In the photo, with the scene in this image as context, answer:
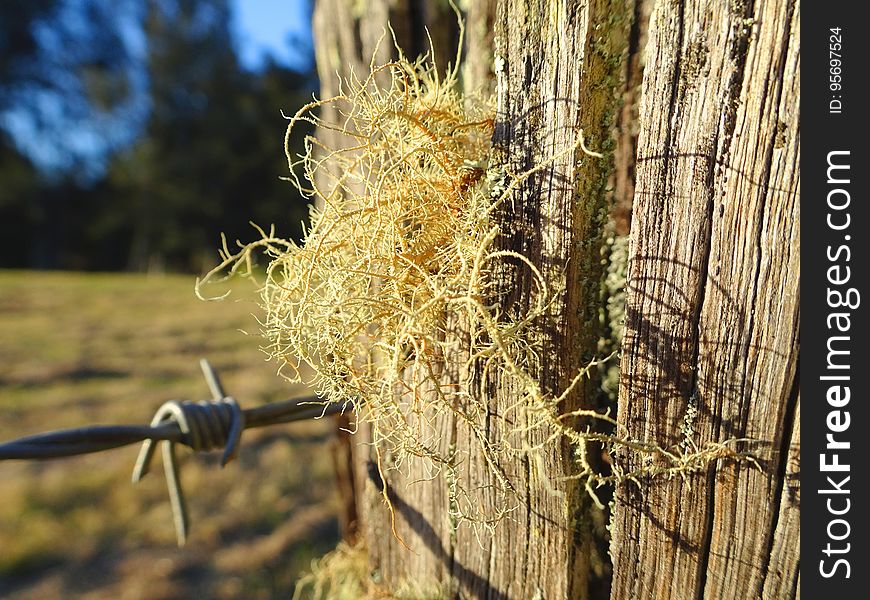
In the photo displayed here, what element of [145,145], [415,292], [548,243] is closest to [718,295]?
[548,243]

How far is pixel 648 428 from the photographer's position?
945 millimetres

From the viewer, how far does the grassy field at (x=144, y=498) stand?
3.32 meters

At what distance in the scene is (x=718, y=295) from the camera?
2.87ft

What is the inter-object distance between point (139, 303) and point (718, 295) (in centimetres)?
1168

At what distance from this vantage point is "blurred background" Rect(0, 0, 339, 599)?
11.5 feet

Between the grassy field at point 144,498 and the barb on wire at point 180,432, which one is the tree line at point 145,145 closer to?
the grassy field at point 144,498

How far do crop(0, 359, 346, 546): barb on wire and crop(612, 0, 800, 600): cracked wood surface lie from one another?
66 cm

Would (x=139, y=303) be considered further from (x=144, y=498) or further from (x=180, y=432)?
(x=180, y=432)

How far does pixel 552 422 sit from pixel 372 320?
335 millimetres
